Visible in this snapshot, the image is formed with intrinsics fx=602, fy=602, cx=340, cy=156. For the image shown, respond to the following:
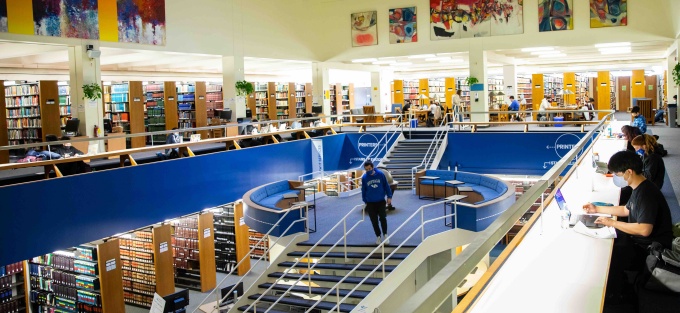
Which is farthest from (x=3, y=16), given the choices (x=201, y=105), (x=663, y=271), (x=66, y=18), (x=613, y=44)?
(x=613, y=44)

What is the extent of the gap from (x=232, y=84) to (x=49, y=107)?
501 centimetres

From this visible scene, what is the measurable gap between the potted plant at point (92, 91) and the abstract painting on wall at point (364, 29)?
10325 millimetres

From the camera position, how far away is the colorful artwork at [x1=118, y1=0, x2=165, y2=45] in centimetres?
1410

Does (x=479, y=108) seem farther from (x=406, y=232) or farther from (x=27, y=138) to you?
(x=27, y=138)

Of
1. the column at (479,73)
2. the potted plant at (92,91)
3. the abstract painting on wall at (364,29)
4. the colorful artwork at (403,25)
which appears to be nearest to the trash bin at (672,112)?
the column at (479,73)

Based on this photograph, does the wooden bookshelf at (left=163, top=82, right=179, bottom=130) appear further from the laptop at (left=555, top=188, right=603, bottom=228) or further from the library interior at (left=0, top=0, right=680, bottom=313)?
the laptop at (left=555, top=188, right=603, bottom=228)

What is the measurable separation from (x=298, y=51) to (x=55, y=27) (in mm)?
9572

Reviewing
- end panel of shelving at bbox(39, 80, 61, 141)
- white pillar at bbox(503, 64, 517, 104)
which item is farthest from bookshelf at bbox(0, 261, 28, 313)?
white pillar at bbox(503, 64, 517, 104)

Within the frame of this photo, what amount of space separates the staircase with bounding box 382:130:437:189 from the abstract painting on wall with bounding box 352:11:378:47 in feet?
12.7

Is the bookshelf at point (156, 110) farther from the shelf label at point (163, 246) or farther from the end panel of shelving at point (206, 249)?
the shelf label at point (163, 246)

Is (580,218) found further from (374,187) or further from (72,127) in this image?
(72,127)

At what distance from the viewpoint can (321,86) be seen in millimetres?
21812

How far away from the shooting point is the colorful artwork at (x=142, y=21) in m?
14.1

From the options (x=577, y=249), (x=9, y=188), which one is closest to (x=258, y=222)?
(x=9, y=188)
